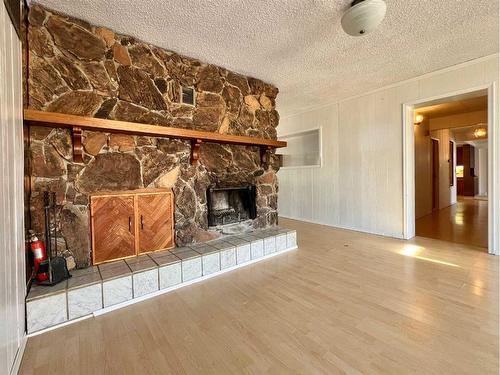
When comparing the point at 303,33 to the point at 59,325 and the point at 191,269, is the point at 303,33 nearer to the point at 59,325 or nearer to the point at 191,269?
the point at 191,269

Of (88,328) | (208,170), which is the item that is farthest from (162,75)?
(88,328)

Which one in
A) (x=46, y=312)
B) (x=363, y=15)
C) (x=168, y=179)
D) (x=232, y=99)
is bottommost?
(x=46, y=312)

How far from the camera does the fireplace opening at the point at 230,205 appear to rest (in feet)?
9.59

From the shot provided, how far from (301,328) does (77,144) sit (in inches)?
90.8

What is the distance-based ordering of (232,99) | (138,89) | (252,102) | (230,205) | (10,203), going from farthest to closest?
(252,102) → (230,205) → (232,99) → (138,89) → (10,203)

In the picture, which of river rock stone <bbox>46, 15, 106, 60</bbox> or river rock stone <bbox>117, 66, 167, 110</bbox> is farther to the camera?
river rock stone <bbox>117, 66, 167, 110</bbox>

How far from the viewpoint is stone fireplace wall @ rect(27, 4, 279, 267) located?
1.94 m

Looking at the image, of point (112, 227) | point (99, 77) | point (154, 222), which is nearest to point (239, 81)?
point (99, 77)

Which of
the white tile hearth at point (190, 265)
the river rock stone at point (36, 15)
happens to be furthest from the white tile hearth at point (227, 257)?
the river rock stone at point (36, 15)

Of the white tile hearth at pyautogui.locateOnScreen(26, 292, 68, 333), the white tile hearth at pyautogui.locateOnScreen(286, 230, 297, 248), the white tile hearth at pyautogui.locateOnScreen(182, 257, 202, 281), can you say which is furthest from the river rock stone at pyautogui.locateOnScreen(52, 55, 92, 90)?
the white tile hearth at pyautogui.locateOnScreen(286, 230, 297, 248)

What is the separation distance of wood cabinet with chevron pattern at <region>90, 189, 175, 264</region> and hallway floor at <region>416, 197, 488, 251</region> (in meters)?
4.00

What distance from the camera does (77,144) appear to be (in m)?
2.01

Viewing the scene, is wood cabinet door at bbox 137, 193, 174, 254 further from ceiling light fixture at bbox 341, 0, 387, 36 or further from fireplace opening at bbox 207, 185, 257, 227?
ceiling light fixture at bbox 341, 0, 387, 36

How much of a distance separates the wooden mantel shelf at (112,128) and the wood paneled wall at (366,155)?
2.33 meters
